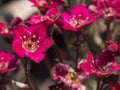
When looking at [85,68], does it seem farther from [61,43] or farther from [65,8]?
[61,43]

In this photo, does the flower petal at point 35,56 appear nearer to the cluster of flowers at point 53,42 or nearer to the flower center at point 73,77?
the cluster of flowers at point 53,42

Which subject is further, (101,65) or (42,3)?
(42,3)

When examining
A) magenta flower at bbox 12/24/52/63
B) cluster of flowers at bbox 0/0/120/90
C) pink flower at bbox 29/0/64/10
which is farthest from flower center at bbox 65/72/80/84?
pink flower at bbox 29/0/64/10

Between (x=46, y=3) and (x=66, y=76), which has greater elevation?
(x=46, y=3)

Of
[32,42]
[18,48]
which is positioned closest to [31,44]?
[32,42]

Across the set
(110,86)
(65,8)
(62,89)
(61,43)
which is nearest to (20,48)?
(62,89)

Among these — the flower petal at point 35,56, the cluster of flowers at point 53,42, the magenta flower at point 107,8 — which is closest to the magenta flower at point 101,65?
the cluster of flowers at point 53,42

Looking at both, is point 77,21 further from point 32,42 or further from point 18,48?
point 18,48
